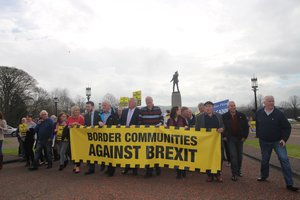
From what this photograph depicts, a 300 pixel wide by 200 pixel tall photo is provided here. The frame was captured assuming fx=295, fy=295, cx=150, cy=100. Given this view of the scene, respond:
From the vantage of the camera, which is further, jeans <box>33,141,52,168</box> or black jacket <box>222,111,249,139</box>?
jeans <box>33,141,52,168</box>

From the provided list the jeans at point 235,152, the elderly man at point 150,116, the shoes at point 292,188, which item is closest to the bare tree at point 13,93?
the elderly man at point 150,116

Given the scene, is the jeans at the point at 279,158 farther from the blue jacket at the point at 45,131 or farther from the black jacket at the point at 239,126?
the blue jacket at the point at 45,131

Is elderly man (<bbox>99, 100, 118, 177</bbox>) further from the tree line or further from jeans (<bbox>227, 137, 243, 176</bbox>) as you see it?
the tree line

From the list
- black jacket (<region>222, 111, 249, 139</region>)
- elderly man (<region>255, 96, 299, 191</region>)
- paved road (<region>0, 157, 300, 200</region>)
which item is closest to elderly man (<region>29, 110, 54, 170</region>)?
paved road (<region>0, 157, 300, 200</region>)

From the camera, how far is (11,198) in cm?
612

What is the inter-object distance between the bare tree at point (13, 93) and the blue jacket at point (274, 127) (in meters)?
53.5

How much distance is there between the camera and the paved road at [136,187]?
19.9ft

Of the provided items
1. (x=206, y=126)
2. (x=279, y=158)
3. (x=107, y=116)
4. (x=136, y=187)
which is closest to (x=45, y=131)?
(x=107, y=116)

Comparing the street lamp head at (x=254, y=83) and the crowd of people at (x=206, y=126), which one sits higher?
the street lamp head at (x=254, y=83)

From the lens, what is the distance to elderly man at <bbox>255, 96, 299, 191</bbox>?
6754 millimetres

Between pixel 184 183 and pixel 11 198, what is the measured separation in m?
3.89

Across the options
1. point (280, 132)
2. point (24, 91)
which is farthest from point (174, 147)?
point (24, 91)

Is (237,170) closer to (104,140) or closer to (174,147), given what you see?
(174,147)

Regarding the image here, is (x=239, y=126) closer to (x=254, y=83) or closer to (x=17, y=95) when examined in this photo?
(x=254, y=83)
